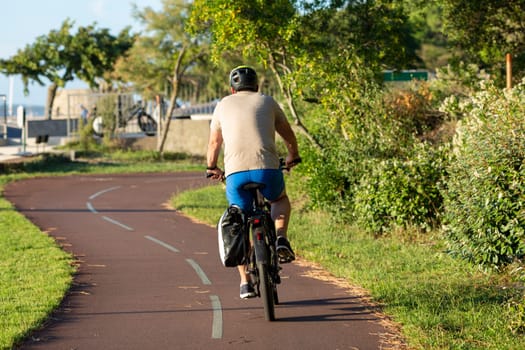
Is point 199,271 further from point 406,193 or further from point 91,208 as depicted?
point 91,208

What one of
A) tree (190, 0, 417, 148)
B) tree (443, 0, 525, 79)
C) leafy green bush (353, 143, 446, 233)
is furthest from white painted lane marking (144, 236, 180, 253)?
tree (443, 0, 525, 79)

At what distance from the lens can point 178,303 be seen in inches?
403

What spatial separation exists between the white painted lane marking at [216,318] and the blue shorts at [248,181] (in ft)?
3.30

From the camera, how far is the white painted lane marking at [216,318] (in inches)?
344

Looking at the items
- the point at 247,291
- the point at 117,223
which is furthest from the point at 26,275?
the point at 117,223

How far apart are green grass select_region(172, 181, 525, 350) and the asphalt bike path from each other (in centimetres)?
28

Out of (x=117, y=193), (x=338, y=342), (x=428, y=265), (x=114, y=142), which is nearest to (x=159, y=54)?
(x=114, y=142)

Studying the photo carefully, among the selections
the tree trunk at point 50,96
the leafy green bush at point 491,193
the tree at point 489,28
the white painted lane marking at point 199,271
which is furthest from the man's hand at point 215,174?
the tree trunk at point 50,96

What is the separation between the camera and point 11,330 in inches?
339

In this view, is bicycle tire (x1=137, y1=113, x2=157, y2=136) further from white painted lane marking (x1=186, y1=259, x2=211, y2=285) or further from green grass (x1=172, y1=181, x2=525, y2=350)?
white painted lane marking (x1=186, y1=259, x2=211, y2=285)

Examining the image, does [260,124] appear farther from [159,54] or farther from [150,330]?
A: [159,54]

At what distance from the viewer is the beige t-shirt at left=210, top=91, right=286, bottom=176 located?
363 inches

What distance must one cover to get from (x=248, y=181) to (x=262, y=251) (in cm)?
66

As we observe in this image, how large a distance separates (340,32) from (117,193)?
25.6 ft
